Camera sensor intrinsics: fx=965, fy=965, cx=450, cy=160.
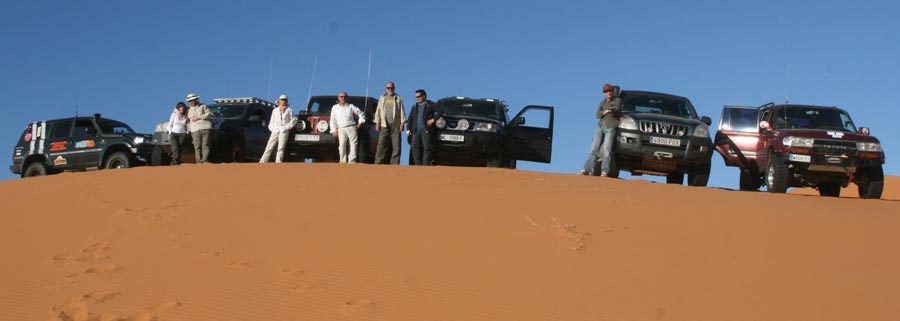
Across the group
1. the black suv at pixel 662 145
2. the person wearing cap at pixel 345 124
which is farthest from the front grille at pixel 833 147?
the person wearing cap at pixel 345 124

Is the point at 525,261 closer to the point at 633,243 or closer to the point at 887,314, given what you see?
the point at 633,243

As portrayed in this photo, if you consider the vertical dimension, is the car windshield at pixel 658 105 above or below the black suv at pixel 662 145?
above

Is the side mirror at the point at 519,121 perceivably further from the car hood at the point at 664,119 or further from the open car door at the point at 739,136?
the open car door at the point at 739,136

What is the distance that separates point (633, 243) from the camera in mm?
8633

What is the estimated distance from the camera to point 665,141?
1467 centimetres

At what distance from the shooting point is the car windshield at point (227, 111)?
18688 mm

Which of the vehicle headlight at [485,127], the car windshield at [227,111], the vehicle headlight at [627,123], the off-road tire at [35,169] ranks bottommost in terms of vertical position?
the off-road tire at [35,169]

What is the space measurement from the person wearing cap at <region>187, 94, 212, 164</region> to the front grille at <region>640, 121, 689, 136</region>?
7.27 m

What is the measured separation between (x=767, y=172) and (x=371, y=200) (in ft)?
24.7

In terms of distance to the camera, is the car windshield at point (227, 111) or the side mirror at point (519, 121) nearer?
the side mirror at point (519, 121)

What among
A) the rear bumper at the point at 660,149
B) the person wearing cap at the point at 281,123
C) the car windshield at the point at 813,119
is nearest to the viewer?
the rear bumper at the point at 660,149

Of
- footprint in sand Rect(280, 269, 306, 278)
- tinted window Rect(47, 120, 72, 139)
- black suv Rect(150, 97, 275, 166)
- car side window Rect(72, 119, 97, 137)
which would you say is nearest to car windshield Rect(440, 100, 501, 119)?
black suv Rect(150, 97, 275, 166)

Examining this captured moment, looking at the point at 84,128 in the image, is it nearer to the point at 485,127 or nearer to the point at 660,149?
the point at 485,127

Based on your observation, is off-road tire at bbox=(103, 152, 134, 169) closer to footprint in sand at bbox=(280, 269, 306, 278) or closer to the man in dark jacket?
the man in dark jacket
